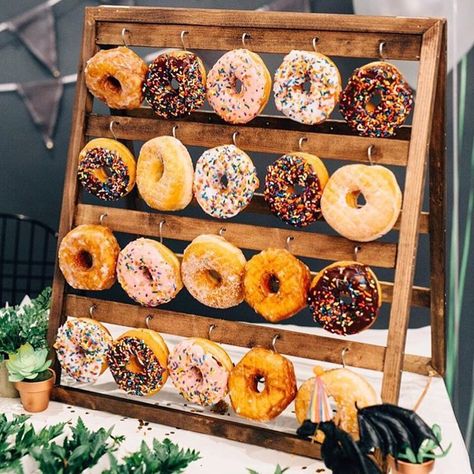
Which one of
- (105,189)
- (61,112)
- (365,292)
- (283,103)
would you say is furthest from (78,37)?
(365,292)

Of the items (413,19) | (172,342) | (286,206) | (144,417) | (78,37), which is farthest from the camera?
(78,37)

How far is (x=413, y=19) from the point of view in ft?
5.63

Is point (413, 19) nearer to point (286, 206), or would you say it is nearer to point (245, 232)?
point (286, 206)

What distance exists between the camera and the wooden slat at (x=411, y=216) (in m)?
1.72

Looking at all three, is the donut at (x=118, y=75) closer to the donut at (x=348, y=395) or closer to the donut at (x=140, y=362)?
the donut at (x=140, y=362)

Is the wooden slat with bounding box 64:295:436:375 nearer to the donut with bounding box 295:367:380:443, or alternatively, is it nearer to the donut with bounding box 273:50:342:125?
the donut with bounding box 295:367:380:443

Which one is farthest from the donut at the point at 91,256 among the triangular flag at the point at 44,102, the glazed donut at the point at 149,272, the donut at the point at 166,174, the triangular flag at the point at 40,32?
the triangular flag at the point at 40,32

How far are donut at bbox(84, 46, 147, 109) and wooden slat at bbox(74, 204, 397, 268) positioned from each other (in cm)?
34

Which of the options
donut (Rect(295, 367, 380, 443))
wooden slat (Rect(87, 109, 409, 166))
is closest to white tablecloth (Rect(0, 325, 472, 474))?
donut (Rect(295, 367, 380, 443))

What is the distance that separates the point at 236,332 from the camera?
6.33ft

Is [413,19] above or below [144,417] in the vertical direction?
above

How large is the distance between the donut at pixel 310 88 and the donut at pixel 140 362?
29.9 inches

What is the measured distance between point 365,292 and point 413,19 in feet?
2.28

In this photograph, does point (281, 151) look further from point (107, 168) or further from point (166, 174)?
point (107, 168)
